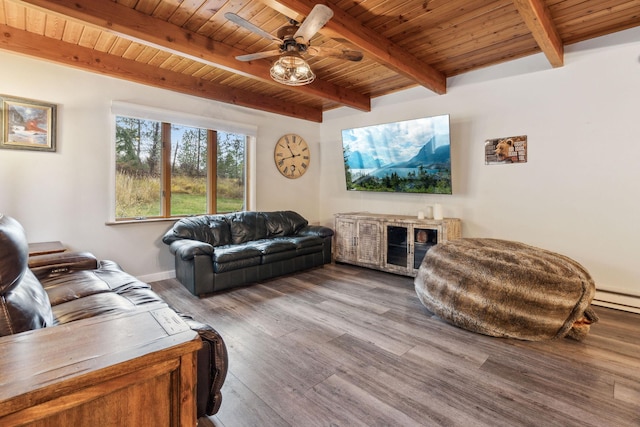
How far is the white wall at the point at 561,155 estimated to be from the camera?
313 cm

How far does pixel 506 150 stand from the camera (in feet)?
12.6

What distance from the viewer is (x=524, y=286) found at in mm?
2471

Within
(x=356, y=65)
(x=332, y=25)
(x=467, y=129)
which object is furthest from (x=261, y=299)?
(x=467, y=129)

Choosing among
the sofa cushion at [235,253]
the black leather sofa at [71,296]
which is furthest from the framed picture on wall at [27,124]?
the sofa cushion at [235,253]

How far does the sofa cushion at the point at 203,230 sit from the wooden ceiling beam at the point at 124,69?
1.71m

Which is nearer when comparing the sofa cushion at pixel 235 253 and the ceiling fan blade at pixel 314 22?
the ceiling fan blade at pixel 314 22

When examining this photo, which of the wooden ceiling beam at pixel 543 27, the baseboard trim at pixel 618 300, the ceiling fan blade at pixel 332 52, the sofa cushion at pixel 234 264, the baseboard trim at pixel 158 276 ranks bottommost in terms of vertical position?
the baseboard trim at pixel 618 300

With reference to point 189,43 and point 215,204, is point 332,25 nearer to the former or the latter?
point 189,43

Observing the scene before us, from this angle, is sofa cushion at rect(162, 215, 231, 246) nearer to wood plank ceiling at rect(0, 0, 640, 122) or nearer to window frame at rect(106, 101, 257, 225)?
window frame at rect(106, 101, 257, 225)

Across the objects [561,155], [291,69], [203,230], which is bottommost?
[203,230]

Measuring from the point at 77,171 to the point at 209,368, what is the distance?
316 centimetres

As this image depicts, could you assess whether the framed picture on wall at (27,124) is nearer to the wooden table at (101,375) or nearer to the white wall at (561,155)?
the wooden table at (101,375)

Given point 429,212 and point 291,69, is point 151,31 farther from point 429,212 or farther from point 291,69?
point 429,212

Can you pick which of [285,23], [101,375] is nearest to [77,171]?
[285,23]
